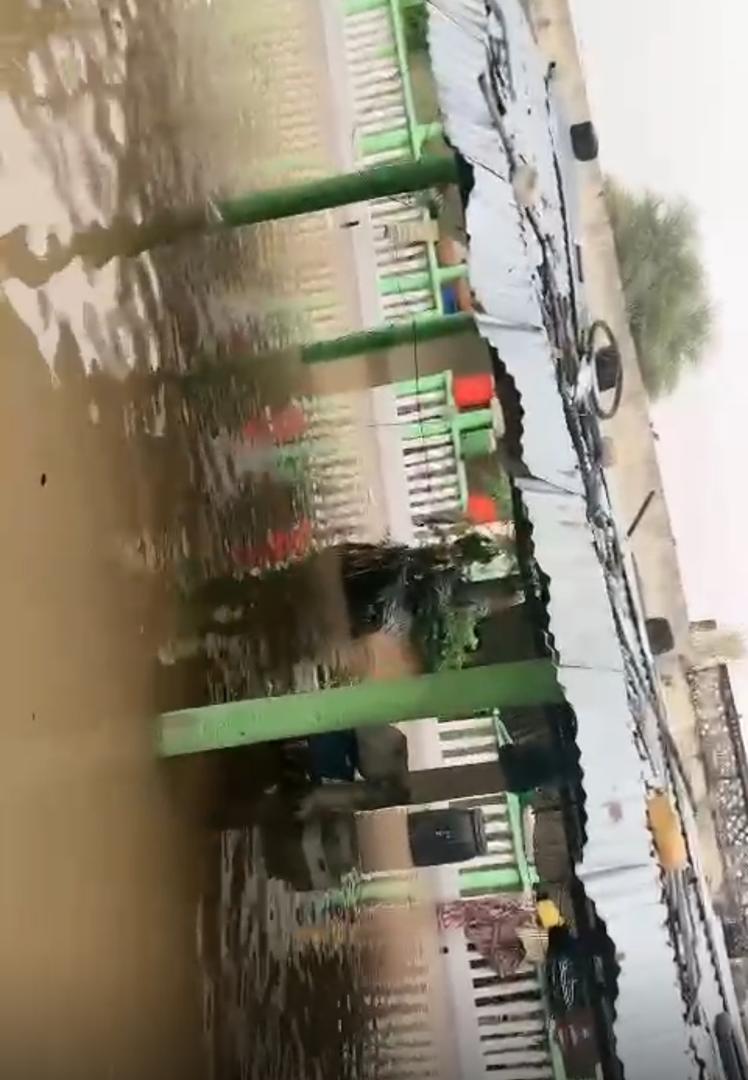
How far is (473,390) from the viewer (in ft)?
3.44

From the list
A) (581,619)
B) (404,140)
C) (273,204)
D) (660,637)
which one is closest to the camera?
(581,619)

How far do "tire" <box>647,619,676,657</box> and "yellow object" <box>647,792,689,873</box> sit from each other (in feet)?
0.40

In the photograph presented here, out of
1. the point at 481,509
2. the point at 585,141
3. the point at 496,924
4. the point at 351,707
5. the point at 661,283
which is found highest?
the point at 585,141

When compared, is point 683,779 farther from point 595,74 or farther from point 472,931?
point 595,74

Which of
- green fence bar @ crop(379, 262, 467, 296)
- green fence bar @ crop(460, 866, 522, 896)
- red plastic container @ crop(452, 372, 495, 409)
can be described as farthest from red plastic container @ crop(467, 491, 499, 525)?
green fence bar @ crop(460, 866, 522, 896)

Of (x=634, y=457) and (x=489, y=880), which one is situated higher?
(x=634, y=457)

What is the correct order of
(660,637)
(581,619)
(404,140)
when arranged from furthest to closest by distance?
(404,140) < (660,637) < (581,619)

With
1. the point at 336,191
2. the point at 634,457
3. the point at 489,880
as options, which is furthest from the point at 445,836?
the point at 336,191

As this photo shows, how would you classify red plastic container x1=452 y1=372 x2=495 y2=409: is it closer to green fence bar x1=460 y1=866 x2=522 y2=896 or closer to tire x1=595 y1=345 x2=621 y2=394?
tire x1=595 y1=345 x2=621 y2=394

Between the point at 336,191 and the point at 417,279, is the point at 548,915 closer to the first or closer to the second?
the point at 417,279

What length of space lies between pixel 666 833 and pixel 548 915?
13 centimetres

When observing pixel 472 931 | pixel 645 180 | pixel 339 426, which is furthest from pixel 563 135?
pixel 472 931

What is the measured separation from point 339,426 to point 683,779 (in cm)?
46

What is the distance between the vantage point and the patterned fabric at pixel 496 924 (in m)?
0.99
